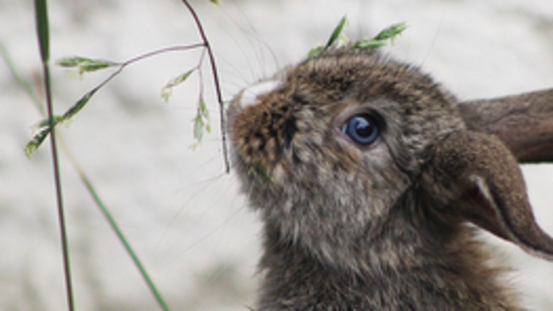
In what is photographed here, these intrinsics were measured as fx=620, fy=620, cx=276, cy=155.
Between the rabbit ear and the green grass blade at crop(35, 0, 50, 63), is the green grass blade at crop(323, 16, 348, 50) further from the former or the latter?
the green grass blade at crop(35, 0, 50, 63)

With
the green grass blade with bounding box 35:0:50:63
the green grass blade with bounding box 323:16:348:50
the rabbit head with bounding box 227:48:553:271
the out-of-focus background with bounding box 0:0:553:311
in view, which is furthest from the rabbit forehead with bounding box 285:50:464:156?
the out-of-focus background with bounding box 0:0:553:311

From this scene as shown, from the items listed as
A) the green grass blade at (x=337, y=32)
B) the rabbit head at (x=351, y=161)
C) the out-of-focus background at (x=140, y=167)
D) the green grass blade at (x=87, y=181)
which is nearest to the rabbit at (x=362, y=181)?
the rabbit head at (x=351, y=161)

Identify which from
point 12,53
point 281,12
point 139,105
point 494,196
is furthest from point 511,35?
point 12,53

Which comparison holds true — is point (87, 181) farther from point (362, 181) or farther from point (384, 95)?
point (384, 95)

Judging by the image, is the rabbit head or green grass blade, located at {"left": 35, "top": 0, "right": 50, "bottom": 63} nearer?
green grass blade, located at {"left": 35, "top": 0, "right": 50, "bottom": 63}

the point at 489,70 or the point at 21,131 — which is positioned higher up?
the point at 21,131

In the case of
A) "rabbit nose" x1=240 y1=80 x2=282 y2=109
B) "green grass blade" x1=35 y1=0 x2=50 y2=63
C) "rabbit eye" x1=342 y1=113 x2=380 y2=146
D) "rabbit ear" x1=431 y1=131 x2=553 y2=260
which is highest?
"green grass blade" x1=35 y1=0 x2=50 y2=63

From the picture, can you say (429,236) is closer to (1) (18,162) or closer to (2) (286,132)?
(2) (286,132)

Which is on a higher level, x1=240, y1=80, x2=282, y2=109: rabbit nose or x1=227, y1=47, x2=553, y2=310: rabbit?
x1=240, y1=80, x2=282, y2=109: rabbit nose

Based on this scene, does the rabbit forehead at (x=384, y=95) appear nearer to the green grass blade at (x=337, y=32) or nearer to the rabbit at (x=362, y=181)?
the rabbit at (x=362, y=181)
